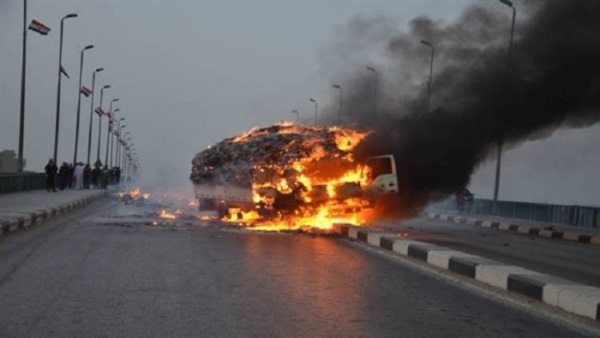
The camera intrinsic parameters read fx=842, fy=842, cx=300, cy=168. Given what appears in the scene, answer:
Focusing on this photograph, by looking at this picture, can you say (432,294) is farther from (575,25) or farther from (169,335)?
(575,25)

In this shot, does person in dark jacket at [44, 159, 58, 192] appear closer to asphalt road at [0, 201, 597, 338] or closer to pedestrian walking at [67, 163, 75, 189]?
pedestrian walking at [67, 163, 75, 189]

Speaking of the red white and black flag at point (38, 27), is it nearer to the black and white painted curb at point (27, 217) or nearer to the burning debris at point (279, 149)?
the black and white painted curb at point (27, 217)

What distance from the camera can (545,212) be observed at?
34281mm

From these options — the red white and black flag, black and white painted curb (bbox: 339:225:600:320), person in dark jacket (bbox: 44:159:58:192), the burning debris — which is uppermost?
the red white and black flag

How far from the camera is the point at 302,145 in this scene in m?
22.5

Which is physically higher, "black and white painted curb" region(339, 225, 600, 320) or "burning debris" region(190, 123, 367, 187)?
"burning debris" region(190, 123, 367, 187)

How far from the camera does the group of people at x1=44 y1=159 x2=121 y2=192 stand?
46938 mm

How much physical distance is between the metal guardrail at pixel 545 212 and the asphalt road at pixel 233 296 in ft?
57.3

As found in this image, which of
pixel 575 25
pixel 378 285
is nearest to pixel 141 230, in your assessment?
pixel 378 285

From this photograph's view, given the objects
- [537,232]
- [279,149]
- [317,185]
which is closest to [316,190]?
[317,185]

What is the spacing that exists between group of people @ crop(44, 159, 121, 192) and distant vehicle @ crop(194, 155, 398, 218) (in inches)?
954

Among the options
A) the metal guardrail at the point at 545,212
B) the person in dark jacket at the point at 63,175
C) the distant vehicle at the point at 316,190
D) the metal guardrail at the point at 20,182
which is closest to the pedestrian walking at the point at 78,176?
the person in dark jacket at the point at 63,175

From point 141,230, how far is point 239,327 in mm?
13015

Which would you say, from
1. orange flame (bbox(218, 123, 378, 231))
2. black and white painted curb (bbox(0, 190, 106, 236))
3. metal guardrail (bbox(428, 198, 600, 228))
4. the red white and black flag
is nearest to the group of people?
the red white and black flag
